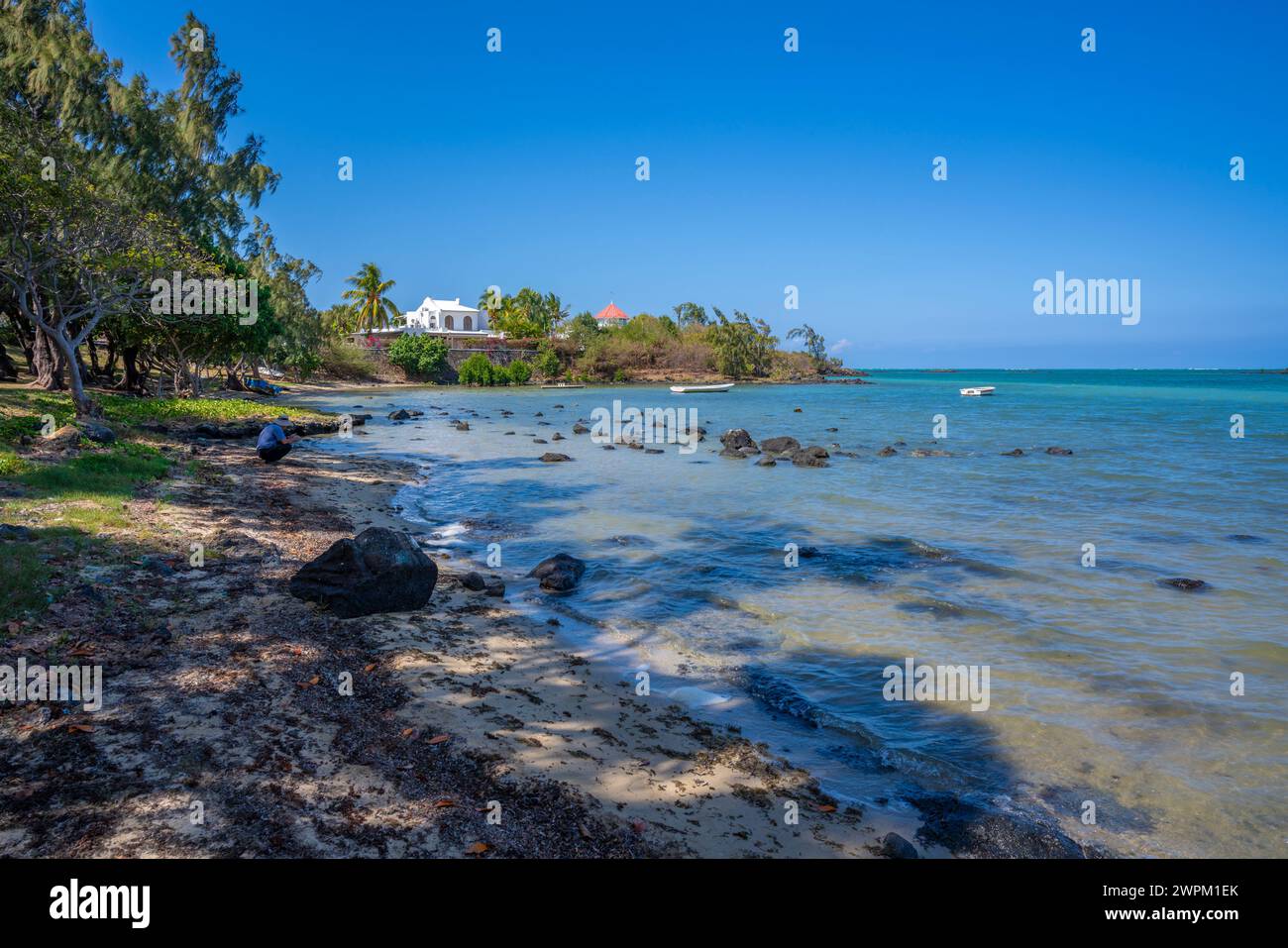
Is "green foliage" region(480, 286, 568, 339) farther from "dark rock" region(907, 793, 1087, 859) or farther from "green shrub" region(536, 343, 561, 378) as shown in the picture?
"dark rock" region(907, 793, 1087, 859)

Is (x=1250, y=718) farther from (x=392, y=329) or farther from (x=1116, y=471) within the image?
(x=392, y=329)

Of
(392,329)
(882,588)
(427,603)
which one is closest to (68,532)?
(427,603)

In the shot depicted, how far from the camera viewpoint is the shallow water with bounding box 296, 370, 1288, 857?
694 centimetres

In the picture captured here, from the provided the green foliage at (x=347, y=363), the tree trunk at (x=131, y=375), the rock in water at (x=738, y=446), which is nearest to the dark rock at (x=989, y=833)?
the rock in water at (x=738, y=446)

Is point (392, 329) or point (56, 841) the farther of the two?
point (392, 329)

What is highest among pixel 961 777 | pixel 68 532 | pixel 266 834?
pixel 68 532

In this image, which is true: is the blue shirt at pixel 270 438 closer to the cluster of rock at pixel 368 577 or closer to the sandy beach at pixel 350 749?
the cluster of rock at pixel 368 577

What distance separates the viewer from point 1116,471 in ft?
94.0

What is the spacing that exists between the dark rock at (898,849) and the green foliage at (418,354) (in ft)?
300

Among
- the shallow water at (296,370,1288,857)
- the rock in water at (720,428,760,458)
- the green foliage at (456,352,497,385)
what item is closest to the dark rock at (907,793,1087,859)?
the shallow water at (296,370,1288,857)

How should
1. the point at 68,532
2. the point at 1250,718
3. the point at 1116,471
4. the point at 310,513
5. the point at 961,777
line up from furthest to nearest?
1. the point at 1116,471
2. the point at 310,513
3. the point at 68,532
4. the point at 1250,718
5. the point at 961,777

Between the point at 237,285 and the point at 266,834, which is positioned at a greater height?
the point at 237,285

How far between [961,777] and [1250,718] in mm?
4178

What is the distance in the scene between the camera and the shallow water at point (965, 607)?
694 centimetres
